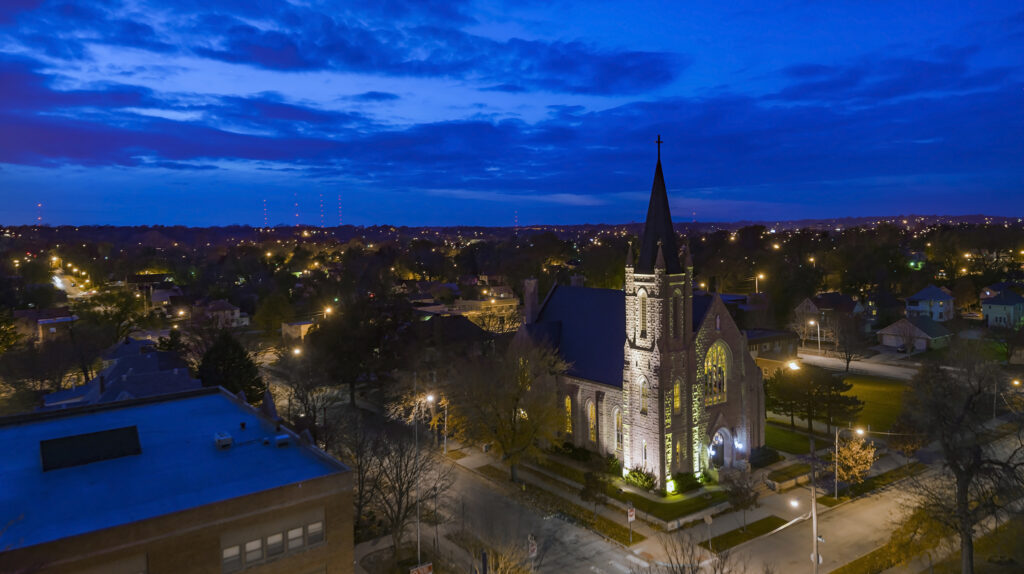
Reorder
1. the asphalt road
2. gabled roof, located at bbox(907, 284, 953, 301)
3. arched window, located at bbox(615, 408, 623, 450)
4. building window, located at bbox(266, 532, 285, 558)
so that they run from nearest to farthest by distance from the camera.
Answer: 1. building window, located at bbox(266, 532, 285, 558)
2. the asphalt road
3. arched window, located at bbox(615, 408, 623, 450)
4. gabled roof, located at bbox(907, 284, 953, 301)

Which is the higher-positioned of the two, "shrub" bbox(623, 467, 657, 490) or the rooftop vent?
the rooftop vent

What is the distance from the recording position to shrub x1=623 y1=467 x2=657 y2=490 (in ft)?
114

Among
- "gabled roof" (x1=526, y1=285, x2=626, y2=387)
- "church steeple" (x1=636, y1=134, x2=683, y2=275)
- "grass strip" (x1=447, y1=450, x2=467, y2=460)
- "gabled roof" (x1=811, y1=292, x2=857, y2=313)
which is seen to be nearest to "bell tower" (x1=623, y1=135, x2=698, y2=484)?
"church steeple" (x1=636, y1=134, x2=683, y2=275)

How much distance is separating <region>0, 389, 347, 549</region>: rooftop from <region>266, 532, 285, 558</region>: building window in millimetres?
1769

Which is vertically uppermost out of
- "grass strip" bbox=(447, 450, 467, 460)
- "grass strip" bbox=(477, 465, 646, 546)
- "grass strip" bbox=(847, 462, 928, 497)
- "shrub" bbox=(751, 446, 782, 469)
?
"shrub" bbox=(751, 446, 782, 469)

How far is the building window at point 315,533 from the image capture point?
72.7 ft

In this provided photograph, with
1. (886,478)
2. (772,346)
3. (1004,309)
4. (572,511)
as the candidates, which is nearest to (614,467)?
(572,511)

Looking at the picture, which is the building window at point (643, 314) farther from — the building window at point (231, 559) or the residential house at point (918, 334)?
the residential house at point (918, 334)

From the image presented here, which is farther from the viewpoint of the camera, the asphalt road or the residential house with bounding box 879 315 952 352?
the residential house with bounding box 879 315 952 352

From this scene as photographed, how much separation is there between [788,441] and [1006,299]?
62064 millimetres

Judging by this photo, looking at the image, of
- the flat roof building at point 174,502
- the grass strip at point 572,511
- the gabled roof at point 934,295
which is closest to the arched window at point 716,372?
the grass strip at point 572,511

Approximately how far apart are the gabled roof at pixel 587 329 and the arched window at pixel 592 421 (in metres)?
1.93

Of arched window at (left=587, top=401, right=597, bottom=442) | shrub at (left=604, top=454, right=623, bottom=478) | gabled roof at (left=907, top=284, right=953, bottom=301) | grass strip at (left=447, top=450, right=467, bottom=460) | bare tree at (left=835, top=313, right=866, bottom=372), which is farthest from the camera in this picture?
gabled roof at (left=907, top=284, right=953, bottom=301)

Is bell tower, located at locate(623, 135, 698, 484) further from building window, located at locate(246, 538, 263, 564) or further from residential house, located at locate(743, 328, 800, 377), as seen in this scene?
residential house, located at locate(743, 328, 800, 377)
